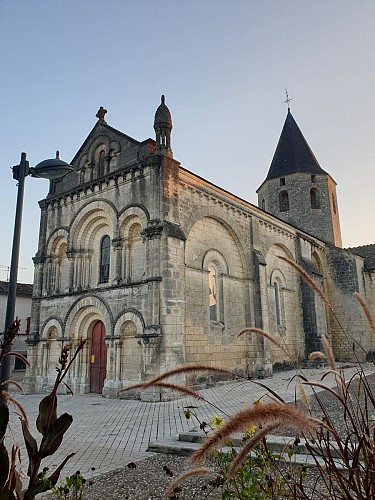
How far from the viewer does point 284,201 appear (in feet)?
109

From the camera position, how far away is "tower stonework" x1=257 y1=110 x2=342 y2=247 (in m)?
31.4

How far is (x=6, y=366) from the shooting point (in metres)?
4.72

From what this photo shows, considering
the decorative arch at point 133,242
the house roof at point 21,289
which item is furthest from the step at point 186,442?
the house roof at point 21,289

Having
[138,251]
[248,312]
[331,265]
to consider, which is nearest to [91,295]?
[138,251]

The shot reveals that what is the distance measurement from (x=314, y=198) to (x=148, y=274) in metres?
22.0

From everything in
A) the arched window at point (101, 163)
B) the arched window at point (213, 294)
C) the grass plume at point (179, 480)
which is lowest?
the grass plume at point (179, 480)

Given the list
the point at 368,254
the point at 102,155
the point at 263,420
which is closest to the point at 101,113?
the point at 102,155

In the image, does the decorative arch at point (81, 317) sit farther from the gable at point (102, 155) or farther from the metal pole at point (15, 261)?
the metal pole at point (15, 261)

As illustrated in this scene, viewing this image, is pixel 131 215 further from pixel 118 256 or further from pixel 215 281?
pixel 215 281

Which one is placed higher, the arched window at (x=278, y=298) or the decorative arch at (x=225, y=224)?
the decorative arch at (x=225, y=224)

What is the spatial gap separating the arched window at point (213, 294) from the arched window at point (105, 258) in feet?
14.3

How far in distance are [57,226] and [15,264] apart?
13.5 meters

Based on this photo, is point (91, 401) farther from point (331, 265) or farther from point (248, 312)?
point (331, 265)

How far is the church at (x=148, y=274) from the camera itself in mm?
14297
